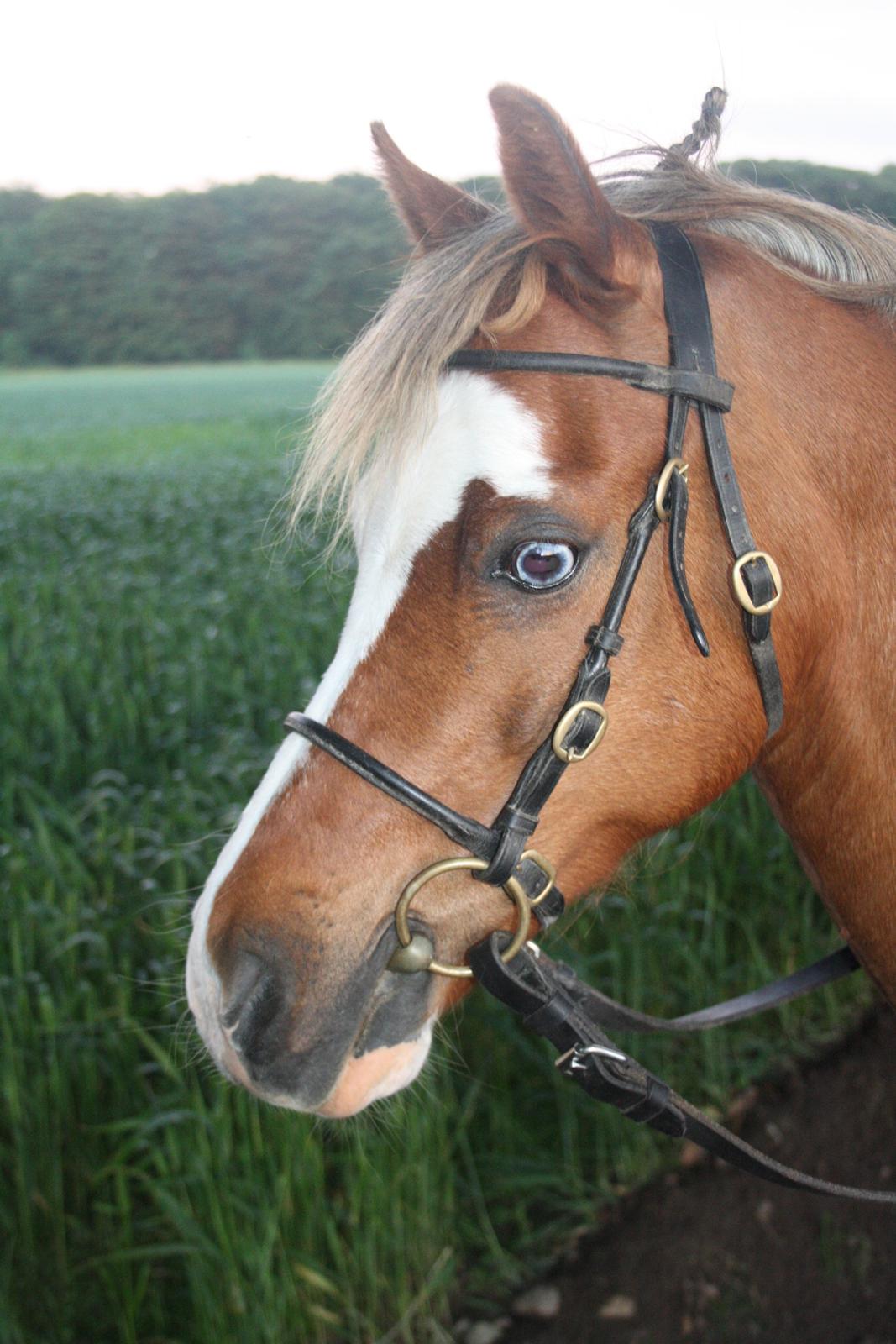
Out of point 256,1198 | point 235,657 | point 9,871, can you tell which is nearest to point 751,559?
point 256,1198

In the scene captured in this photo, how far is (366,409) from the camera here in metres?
1.40

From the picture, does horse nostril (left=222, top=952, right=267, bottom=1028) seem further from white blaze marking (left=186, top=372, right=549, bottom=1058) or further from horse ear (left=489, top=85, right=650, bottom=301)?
horse ear (left=489, top=85, right=650, bottom=301)

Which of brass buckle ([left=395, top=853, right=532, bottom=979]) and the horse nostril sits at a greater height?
brass buckle ([left=395, top=853, right=532, bottom=979])

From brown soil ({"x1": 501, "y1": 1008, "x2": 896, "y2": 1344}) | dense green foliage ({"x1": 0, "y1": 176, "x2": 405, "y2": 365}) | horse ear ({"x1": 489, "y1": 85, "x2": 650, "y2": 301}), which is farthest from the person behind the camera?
dense green foliage ({"x1": 0, "y1": 176, "x2": 405, "y2": 365})

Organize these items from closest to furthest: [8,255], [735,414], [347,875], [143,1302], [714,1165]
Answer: [347,875] → [735,414] → [143,1302] → [714,1165] → [8,255]

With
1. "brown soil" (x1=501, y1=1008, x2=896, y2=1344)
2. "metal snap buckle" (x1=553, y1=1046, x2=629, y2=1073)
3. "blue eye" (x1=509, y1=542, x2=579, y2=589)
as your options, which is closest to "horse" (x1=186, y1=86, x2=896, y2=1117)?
"blue eye" (x1=509, y1=542, x2=579, y2=589)

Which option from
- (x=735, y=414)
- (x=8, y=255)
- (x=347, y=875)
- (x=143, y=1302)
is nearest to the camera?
(x=347, y=875)

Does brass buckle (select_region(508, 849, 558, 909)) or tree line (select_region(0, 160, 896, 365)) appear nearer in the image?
brass buckle (select_region(508, 849, 558, 909))

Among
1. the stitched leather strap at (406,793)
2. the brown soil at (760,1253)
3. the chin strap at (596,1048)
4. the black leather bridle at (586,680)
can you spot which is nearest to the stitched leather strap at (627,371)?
the black leather bridle at (586,680)

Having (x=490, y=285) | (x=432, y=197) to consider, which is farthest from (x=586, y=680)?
(x=432, y=197)

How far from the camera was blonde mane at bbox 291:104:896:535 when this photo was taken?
1354 mm

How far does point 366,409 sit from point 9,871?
233 centimetres

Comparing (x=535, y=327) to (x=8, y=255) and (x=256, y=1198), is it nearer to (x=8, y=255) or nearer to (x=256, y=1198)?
(x=256, y=1198)

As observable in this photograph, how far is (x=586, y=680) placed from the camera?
1.27 m
